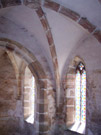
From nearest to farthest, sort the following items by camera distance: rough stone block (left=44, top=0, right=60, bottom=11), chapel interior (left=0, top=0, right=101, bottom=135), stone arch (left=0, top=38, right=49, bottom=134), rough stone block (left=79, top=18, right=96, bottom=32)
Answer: rough stone block (left=44, top=0, right=60, bottom=11), rough stone block (left=79, top=18, right=96, bottom=32), chapel interior (left=0, top=0, right=101, bottom=135), stone arch (left=0, top=38, right=49, bottom=134)

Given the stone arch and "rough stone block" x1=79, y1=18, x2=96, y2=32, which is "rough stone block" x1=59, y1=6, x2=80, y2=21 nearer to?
"rough stone block" x1=79, y1=18, x2=96, y2=32

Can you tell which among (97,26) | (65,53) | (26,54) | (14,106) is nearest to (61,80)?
(65,53)

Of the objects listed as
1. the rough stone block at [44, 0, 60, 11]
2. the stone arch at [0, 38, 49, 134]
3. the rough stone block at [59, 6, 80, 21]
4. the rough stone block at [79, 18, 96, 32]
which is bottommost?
the stone arch at [0, 38, 49, 134]

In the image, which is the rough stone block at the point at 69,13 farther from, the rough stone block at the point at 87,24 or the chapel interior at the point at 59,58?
the rough stone block at the point at 87,24

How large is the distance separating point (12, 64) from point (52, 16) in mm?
3978

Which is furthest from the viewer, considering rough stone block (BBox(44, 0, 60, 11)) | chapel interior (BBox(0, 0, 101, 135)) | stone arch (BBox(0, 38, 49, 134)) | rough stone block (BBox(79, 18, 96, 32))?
stone arch (BBox(0, 38, 49, 134))

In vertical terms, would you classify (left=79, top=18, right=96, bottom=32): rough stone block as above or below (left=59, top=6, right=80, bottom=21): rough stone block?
below

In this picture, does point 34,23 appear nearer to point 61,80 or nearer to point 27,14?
point 27,14

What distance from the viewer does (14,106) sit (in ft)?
28.7

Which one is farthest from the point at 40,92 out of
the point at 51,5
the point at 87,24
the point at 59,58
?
the point at 51,5

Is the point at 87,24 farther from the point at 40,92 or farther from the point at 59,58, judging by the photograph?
the point at 40,92

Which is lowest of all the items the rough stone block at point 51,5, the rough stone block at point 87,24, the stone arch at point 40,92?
the stone arch at point 40,92

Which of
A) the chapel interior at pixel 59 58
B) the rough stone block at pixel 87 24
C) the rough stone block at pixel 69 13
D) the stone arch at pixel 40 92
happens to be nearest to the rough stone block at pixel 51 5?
the chapel interior at pixel 59 58

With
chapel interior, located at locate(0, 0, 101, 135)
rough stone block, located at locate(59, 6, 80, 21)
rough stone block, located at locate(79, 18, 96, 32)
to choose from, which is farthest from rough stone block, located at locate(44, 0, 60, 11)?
rough stone block, located at locate(79, 18, 96, 32)
